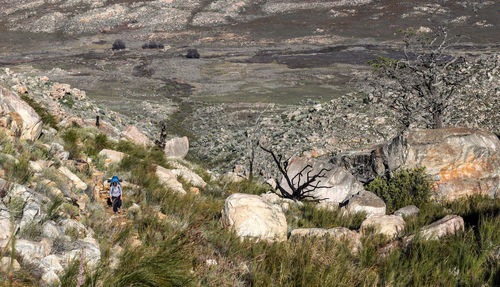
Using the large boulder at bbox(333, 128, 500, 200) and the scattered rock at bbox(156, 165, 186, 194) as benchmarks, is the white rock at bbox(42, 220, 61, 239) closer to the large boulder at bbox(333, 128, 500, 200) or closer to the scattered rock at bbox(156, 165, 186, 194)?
the scattered rock at bbox(156, 165, 186, 194)

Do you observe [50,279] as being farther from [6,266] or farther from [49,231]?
[49,231]

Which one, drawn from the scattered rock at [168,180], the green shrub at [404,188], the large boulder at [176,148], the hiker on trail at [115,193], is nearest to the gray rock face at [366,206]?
the green shrub at [404,188]

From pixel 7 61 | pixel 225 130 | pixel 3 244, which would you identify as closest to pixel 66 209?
pixel 3 244

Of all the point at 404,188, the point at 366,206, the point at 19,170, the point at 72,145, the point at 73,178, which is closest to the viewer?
the point at 19,170

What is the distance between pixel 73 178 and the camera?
5.53 m

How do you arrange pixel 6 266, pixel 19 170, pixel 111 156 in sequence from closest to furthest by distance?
1. pixel 6 266
2. pixel 19 170
3. pixel 111 156

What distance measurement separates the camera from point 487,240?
402 centimetres

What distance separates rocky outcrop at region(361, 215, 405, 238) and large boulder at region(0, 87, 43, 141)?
5.65m

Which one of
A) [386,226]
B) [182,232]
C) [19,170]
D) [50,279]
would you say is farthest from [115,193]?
[386,226]

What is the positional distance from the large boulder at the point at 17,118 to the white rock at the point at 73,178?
1.20 m

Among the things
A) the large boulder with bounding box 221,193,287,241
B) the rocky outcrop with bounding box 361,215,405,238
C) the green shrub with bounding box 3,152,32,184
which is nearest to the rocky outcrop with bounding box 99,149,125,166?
the green shrub with bounding box 3,152,32,184

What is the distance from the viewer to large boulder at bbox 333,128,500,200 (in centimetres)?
991

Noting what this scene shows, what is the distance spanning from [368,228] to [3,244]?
4484 mm

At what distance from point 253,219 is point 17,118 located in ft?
14.6
